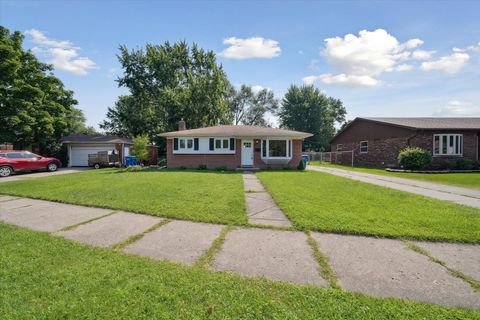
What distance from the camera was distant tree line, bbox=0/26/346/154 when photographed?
1950cm

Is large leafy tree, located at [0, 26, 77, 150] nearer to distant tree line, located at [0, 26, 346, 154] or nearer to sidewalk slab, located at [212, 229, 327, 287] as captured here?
distant tree line, located at [0, 26, 346, 154]

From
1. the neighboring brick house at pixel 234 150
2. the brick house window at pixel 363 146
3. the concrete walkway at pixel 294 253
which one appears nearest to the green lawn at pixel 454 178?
the neighboring brick house at pixel 234 150

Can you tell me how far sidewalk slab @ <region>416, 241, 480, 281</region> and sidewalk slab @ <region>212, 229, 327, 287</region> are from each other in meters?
1.77

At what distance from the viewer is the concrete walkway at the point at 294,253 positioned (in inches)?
108

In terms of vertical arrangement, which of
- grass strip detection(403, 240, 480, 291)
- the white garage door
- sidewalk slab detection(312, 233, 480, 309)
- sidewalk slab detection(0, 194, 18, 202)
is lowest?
grass strip detection(403, 240, 480, 291)

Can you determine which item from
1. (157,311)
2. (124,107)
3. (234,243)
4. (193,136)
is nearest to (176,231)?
(234,243)

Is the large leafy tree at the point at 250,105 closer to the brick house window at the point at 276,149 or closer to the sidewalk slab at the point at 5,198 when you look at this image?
the brick house window at the point at 276,149

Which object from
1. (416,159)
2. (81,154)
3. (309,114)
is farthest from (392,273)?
(309,114)

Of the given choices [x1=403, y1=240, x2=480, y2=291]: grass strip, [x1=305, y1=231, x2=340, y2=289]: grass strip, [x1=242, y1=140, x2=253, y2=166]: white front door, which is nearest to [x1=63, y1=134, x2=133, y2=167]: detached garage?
[x1=242, y1=140, x2=253, y2=166]: white front door

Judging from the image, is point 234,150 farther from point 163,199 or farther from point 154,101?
point 154,101

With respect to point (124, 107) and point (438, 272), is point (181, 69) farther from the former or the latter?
point (438, 272)

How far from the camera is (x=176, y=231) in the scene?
14.8 ft

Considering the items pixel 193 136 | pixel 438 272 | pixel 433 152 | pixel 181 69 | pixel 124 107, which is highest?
pixel 181 69

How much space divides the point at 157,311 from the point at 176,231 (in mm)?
2306
